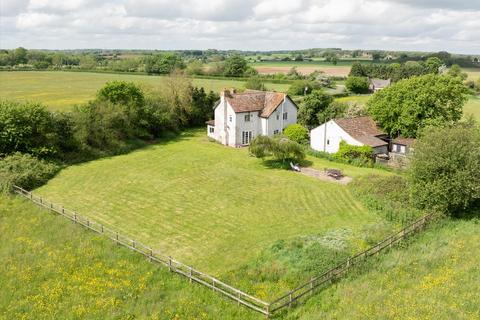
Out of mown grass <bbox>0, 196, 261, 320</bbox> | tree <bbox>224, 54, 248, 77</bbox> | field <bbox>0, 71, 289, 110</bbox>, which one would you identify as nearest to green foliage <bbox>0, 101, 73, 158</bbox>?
mown grass <bbox>0, 196, 261, 320</bbox>

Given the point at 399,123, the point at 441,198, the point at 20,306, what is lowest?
the point at 20,306

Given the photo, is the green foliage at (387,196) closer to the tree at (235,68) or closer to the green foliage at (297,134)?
the green foliage at (297,134)

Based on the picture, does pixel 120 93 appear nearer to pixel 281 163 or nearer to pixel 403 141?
pixel 281 163

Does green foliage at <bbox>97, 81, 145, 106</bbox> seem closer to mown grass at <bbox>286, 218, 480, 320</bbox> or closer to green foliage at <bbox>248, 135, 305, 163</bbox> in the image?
green foliage at <bbox>248, 135, 305, 163</bbox>

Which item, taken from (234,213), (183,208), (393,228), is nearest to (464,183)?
(393,228)

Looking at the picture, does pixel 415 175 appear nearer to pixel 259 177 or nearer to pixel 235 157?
pixel 259 177

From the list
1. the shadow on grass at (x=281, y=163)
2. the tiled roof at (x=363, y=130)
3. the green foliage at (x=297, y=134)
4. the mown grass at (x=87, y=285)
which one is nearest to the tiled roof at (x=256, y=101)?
the green foliage at (x=297, y=134)
